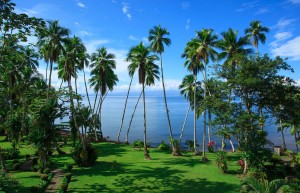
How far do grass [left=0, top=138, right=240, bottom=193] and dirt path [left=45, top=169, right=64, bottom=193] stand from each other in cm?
107

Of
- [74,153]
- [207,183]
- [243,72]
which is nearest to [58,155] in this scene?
[74,153]

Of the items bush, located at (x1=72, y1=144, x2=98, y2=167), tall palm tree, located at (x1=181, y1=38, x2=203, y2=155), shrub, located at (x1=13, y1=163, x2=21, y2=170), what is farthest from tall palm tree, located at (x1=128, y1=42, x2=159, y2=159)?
shrub, located at (x1=13, y1=163, x2=21, y2=170)

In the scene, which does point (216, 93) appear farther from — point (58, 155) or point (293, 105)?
point (58, 155)

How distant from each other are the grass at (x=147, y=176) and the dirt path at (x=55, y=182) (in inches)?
42.2

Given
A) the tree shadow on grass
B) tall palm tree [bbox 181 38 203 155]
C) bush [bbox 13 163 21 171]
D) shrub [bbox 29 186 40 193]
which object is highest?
tall palm tree [bbox 181 38 203 155]

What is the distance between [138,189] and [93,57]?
32.4 meters

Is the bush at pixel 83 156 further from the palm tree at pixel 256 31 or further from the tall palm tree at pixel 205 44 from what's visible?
the palm tree at pixel 256 31

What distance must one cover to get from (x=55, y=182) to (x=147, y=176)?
8009mm

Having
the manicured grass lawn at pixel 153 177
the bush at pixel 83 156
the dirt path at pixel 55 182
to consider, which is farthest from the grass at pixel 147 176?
the dirt path at pixel 55 182

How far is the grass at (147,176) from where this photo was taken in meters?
19.9

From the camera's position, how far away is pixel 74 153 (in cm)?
2686

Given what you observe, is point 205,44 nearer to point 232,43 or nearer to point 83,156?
point 232,43

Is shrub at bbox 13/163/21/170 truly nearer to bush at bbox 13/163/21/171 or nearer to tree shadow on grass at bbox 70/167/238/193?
bush at bbox 13/163/21/171

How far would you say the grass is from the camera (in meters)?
19.9
